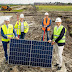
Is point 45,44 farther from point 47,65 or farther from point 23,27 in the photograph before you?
point 23,27

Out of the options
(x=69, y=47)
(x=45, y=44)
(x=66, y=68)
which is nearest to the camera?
(x=45, y=44)

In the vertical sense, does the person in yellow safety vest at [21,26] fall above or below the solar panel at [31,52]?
above

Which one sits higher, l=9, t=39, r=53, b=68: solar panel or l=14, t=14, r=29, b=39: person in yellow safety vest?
l=14, t=14, r=29, b=39: person in yellow safety vest

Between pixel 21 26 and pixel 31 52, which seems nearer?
pixel 31 52

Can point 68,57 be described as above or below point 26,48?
below

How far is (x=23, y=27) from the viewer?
6719 millimetres

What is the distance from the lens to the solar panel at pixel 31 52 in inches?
222

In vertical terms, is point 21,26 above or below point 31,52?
above

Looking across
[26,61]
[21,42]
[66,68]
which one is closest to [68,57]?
[66,68]

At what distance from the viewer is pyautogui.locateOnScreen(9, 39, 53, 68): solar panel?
5641 mm

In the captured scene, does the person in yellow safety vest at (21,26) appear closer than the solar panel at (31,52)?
No

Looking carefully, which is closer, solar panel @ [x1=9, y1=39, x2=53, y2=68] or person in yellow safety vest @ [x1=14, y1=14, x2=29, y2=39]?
solar panel @ [x1=9, y1=39, x2=53, y2=68]

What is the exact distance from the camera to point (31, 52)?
18.7 feet

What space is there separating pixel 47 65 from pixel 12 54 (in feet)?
6.09
